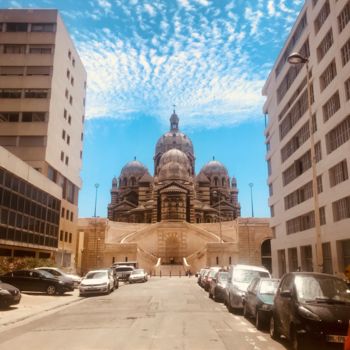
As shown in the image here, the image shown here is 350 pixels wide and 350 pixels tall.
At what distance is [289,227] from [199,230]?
105ft

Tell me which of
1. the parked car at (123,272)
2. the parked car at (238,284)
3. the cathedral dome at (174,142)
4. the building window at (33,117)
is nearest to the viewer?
the parked car at (238,284)

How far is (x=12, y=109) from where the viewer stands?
4031 centimetres

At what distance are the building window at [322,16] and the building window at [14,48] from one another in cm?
2918

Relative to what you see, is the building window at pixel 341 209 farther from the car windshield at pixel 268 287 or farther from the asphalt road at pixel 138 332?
the car windshield at pixel 268 287

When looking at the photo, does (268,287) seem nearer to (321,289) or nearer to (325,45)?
(321,289)

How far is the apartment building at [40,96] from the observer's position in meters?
39.6

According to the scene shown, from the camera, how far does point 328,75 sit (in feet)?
89.9

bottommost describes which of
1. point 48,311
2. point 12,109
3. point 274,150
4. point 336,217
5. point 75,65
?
point 48,311

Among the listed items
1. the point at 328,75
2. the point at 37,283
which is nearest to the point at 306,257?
the point at 328,75

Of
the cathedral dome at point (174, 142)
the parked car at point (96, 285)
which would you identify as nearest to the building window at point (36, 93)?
the parked car at point (96, 285)

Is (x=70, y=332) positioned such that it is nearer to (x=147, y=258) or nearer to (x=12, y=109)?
(x=12, y=109)

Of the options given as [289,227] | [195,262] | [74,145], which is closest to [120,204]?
[195,262]

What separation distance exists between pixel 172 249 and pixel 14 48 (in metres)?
40.8

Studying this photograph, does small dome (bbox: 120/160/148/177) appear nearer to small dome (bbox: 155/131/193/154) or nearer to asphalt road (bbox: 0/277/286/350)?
small dome (bbox: 155/131/193/154)
